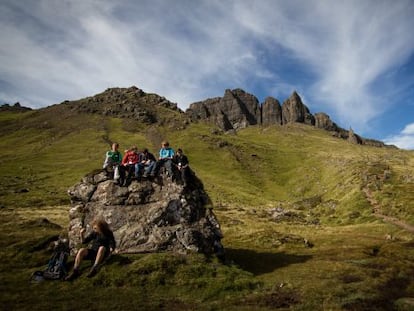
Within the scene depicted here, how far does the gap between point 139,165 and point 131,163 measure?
35.4 inches

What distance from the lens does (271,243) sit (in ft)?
182

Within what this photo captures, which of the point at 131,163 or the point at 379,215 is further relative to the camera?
the point at 379,215

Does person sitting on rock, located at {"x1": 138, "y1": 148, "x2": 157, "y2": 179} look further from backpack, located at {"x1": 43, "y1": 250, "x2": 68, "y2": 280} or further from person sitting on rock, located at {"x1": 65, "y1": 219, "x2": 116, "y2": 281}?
backpack, located at {"x1": 43, "y1": 250, "x2": 68, "y2": 280}

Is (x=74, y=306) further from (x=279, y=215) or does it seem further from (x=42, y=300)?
(x=279, y=215)

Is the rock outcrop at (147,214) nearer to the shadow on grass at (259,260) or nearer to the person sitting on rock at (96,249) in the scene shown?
the shadow on grass at (259,260)

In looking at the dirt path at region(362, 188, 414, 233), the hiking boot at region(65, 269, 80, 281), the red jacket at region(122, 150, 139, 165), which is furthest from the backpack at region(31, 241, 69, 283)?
the dirt path at region(362, 188, 414, 233)

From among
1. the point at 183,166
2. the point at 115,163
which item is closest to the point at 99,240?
the point at 115,163

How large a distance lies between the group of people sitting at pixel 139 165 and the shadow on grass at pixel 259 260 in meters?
10.2

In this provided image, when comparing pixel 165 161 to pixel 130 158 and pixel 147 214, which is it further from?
pixel 147 214

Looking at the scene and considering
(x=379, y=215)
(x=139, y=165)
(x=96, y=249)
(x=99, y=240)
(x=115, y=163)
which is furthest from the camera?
(x=379, y=215)

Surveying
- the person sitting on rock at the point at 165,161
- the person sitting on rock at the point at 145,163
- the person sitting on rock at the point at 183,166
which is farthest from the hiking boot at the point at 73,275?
the person sitting on rock at the point at 183,166

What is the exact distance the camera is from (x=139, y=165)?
35.7m

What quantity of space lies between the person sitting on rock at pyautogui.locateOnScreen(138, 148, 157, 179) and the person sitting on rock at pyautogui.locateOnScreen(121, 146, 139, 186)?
0.40 metres

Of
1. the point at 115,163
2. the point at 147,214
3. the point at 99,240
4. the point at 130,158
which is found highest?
the point at 130,158
